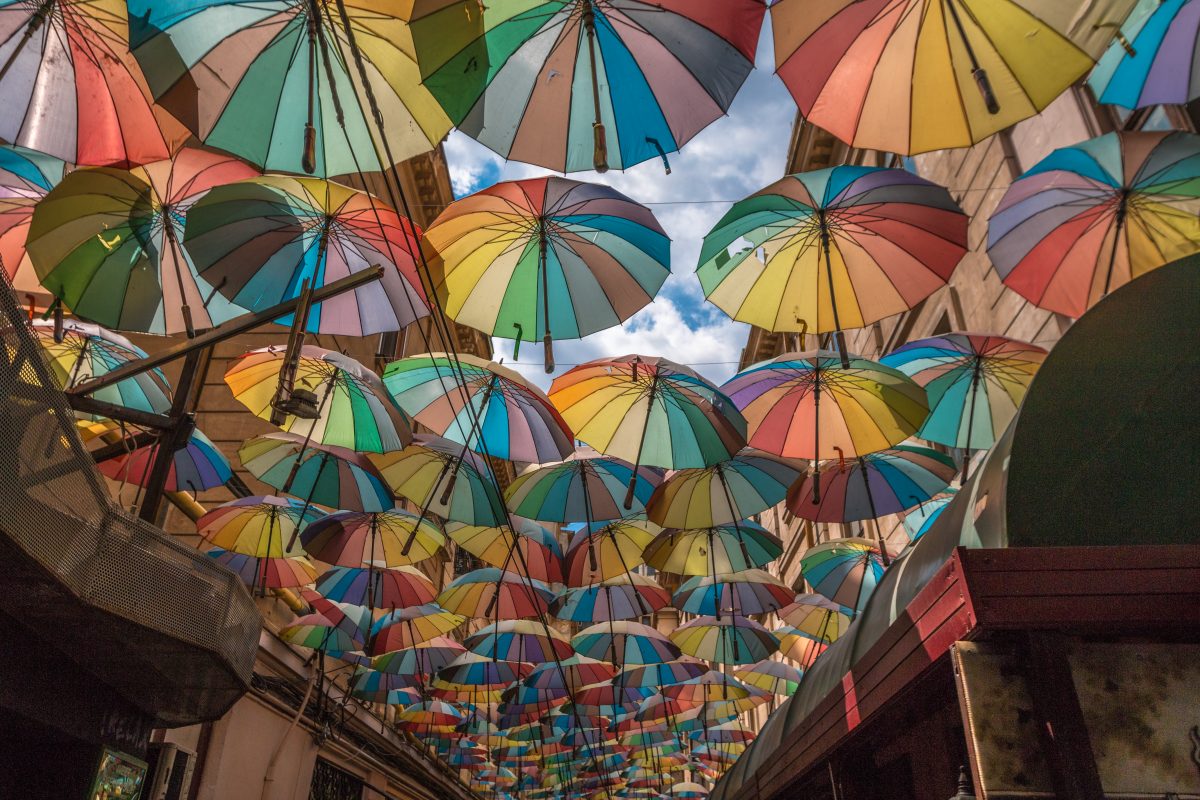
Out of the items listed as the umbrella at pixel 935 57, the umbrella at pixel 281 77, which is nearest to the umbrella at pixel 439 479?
the umbrella at pixel 281 77

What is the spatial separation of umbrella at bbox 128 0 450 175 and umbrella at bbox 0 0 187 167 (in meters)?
0.68

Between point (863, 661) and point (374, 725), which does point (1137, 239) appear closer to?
point (863, 661)

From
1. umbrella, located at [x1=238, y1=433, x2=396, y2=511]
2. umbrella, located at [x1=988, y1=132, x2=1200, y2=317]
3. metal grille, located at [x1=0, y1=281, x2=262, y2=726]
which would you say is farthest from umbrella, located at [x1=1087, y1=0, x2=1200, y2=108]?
umbrella, located at [x1=238, y1=433, x2=396, y2=511]

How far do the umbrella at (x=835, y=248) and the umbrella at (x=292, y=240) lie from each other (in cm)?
295

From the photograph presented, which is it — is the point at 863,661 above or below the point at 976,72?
below

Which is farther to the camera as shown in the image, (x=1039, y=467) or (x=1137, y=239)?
(x=1137, y=239)

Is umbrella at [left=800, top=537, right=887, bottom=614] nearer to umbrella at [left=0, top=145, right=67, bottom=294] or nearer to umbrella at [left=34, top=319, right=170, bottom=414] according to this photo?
umbrella at [left=34, top=319, right=170, bottom=414]

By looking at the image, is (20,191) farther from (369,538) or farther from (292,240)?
(369,538)

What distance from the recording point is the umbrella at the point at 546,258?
273 inches

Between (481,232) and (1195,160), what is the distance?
19.8 feet

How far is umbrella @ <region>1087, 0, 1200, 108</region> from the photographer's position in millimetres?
5969

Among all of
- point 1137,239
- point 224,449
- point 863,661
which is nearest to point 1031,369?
point 1137,239

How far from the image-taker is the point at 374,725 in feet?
64.3

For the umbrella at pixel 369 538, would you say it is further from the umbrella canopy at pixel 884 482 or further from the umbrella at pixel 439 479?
the umbrella canopy at pixel 884 482
